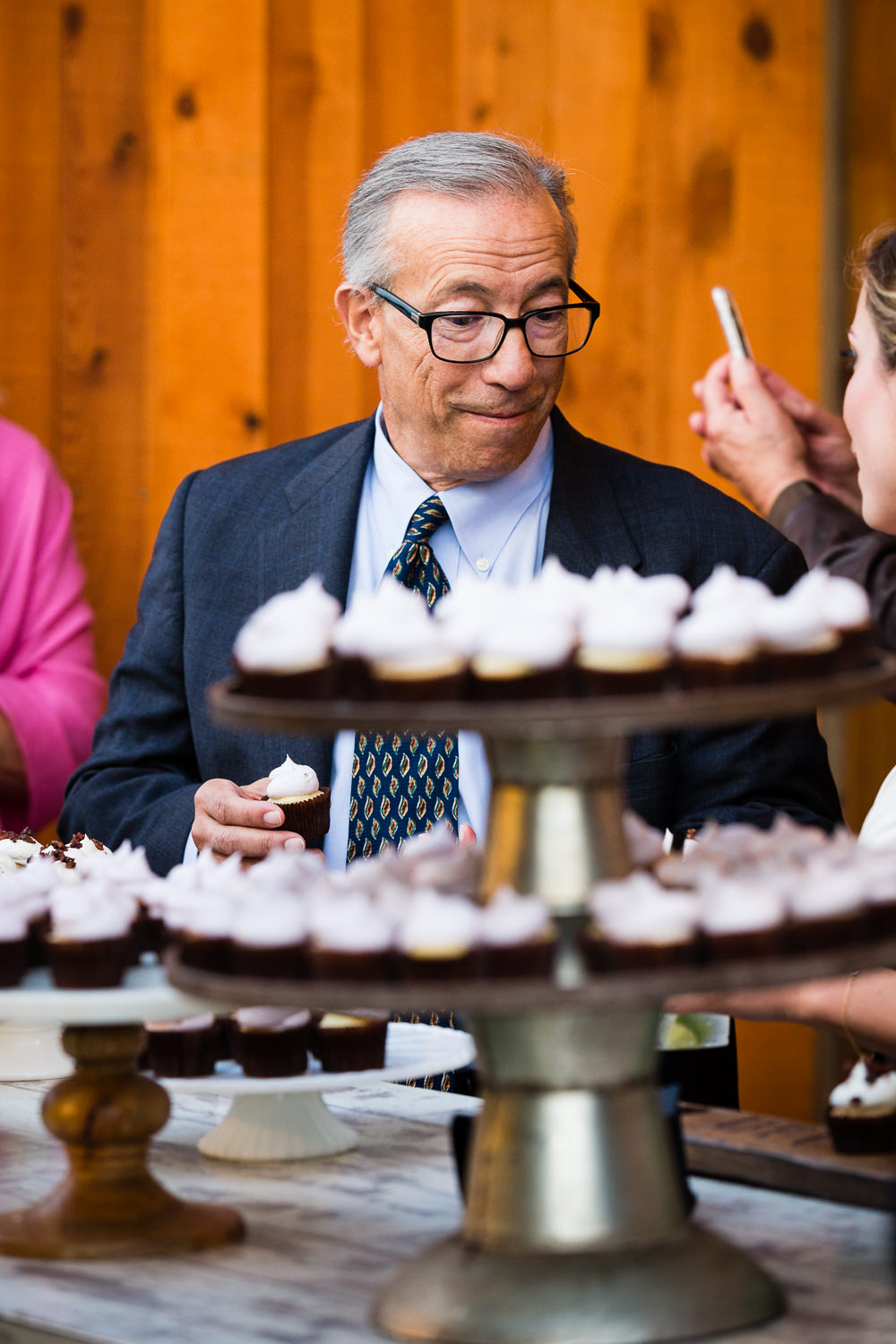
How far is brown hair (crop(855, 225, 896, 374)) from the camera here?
5.99 feet

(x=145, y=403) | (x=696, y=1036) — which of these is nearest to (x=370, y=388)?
(x=145, y=403)

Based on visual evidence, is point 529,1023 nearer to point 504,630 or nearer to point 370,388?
point 504,630

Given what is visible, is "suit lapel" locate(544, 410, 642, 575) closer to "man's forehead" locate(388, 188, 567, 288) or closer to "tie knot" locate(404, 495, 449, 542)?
"tie knot" locate(404, 495, 449, 542)

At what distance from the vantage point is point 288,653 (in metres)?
0.97

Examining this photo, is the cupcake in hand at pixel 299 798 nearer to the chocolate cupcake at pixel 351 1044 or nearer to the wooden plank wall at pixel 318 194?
the chocolate cupcake at pixel 351 1044

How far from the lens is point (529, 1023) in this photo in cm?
101

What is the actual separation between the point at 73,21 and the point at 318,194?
55 cm

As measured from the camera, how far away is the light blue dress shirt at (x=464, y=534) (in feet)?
6.99

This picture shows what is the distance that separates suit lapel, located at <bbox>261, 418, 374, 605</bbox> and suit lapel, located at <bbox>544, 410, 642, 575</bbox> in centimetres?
26

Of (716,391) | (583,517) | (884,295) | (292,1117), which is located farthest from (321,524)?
(292,1117)

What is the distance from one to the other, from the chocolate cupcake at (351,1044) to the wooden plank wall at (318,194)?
1.96m

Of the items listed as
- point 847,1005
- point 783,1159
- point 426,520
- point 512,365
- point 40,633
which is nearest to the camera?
point 783,1159

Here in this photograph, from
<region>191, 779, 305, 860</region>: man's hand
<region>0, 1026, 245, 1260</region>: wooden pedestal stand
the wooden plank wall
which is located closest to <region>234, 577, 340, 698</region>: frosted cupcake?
<region>0, 1026, 245, 1260</region>: wooden pedestal stand

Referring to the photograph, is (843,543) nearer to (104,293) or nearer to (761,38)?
(761,38)
